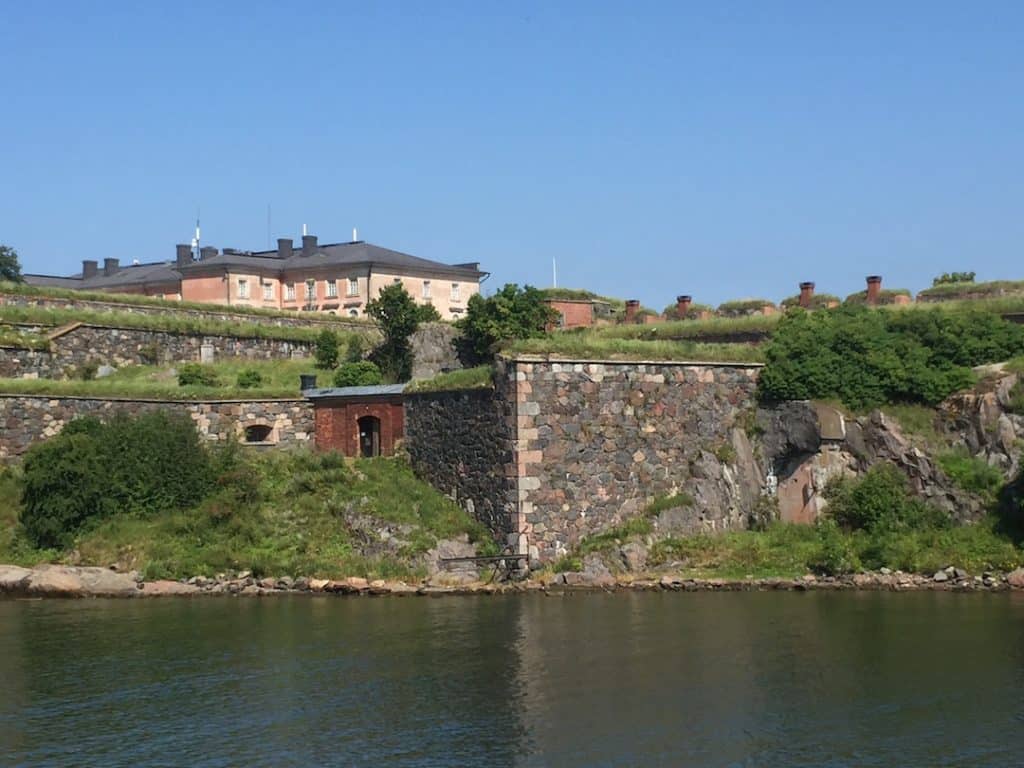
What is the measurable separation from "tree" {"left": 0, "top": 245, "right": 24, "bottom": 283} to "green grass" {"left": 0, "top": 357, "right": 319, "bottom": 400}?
57.4ft

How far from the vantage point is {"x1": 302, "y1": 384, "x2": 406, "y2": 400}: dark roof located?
139 feet

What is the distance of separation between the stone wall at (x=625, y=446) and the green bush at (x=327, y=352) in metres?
19.0

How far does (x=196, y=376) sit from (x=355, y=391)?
748 centimetres

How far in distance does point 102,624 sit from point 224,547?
5775 mm

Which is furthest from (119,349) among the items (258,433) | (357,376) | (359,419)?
(359,419)

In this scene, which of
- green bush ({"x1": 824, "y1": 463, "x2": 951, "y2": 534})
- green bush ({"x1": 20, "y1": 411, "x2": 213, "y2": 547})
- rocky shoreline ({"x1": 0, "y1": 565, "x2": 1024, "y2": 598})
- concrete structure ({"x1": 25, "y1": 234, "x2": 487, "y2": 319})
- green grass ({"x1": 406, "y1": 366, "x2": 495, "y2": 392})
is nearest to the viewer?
rocky shoreline ({"x1": 0, "y1": 565, "x2": 1024, "y2": 598})

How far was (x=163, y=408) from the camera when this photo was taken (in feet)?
143

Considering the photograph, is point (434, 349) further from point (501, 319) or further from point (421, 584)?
point (421, 584)

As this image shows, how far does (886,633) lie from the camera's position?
93.5 ft

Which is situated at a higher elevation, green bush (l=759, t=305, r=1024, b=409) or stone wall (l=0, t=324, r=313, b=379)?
stone wall (l=0, t=324, r=313, b=379)

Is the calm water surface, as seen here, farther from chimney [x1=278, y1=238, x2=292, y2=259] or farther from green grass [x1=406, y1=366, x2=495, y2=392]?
chimney [x1=278, y1=238, x2=292, y2=259]

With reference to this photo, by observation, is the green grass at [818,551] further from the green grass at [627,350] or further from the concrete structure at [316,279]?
the concrete structure at [316,279]

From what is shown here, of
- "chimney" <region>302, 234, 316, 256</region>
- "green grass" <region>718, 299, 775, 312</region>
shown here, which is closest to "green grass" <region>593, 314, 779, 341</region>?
"green grass" <region>718, 299, 775, 312</region>

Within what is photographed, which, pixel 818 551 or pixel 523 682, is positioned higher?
pixel 818 551
